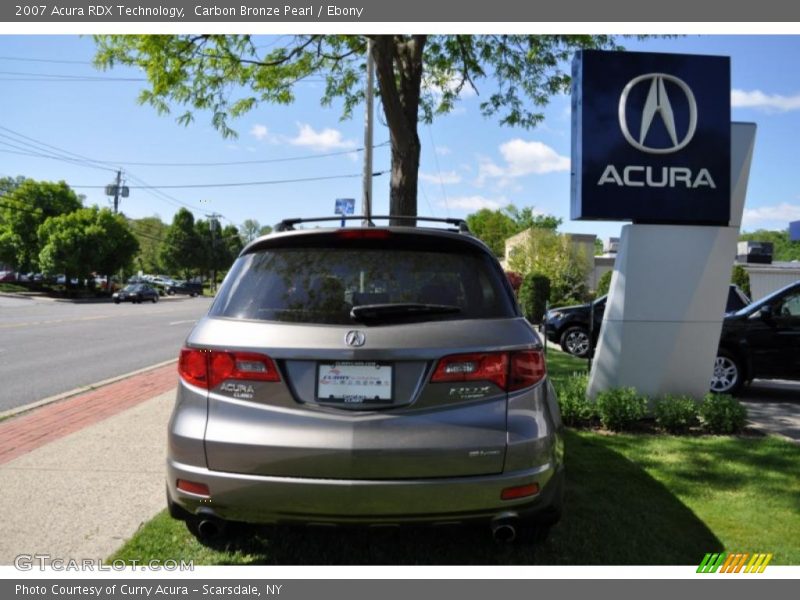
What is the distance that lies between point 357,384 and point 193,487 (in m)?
0.91

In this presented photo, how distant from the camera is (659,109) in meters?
6.73

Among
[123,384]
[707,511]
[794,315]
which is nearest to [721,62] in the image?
[794,315]

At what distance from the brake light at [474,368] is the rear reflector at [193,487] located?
3.77 feet

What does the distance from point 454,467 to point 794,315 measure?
8257mm

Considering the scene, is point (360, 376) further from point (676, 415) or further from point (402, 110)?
point (402, 110)

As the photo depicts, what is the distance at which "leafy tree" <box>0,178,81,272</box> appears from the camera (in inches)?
2165

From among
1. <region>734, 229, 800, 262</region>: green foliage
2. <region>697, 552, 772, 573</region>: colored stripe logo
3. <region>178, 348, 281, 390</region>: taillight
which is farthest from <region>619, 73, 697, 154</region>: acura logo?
<region>734, 229, 800, 262</region>: green foliage

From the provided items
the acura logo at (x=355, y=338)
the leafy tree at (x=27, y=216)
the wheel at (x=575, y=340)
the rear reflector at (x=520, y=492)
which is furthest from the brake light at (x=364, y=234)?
the leafy tree at (x=27, y=216)

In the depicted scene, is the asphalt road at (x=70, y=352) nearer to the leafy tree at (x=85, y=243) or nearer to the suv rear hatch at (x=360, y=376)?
the suv rear hatch at (x=360, y=376)

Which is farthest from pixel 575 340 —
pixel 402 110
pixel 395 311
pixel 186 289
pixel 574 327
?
pixel 186 289

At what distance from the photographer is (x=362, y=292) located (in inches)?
121

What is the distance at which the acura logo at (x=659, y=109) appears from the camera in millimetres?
6695

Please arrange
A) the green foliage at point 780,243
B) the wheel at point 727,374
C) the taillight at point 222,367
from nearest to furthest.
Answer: the taillight at point 222,367
the wheel at point 727,374
the green foliage at point 780,243

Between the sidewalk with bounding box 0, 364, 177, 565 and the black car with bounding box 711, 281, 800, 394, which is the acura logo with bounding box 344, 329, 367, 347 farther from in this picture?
the black car with bounding box 711, 281, 800, 394
